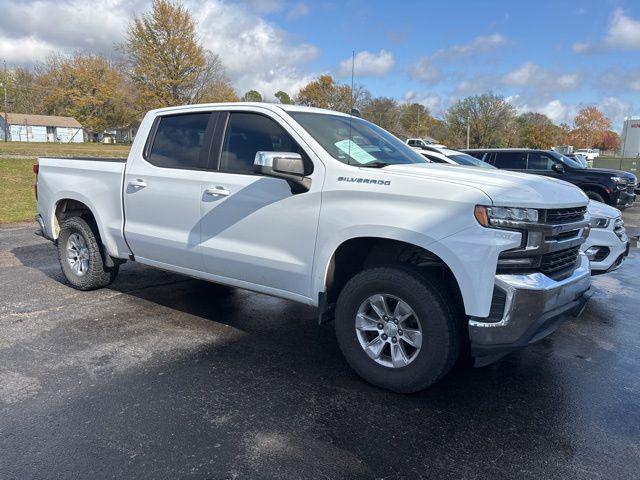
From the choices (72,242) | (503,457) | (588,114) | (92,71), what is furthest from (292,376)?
(588,114)

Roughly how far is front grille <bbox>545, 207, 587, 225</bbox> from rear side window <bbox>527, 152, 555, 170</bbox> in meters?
11.6

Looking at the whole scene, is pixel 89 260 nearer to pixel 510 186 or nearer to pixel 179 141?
pixel 179 141

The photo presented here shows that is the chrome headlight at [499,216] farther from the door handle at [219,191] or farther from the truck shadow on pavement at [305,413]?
the door handle at [219,191]

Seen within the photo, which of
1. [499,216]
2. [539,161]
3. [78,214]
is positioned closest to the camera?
[499,216]

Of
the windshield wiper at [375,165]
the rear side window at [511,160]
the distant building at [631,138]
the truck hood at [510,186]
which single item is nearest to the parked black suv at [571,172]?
the rear side window at [511,160]

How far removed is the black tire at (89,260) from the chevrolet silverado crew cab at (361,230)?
0.62m

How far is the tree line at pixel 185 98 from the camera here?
2126 centimetres

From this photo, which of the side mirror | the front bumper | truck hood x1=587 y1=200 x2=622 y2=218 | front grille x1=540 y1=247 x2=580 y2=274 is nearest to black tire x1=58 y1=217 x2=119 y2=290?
the side mirror

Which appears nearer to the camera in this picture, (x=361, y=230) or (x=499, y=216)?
(x=499, y=216)

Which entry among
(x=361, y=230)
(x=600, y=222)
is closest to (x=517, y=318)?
(x=361, y=230)

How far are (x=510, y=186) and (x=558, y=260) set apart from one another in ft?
2.08

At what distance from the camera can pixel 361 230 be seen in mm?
3545

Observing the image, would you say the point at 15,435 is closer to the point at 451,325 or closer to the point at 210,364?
the point at 210,364

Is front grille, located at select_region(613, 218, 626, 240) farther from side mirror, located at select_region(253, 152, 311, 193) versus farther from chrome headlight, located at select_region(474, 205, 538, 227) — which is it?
side mirror, located at select_region(253, 152, 311, 193)
